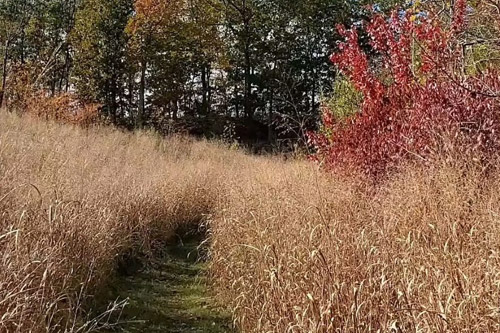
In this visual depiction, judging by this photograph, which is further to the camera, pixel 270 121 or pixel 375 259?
pixel 270 121

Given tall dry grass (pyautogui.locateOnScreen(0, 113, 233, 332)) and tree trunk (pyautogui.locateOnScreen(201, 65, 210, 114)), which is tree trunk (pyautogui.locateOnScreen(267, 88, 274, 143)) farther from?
tall dry grass (pyautogui.locateOnScreen(0, 113, 233, 332))

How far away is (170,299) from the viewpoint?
4770 mm

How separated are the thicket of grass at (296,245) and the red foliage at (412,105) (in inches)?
19.1

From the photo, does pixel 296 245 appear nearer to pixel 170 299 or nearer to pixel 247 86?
pixel 170 299

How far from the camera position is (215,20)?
23891mm

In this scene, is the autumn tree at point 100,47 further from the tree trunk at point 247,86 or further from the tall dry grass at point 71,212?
the tall dry grass at point 71,212

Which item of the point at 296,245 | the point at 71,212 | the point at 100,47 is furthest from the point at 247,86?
the point at 296,245

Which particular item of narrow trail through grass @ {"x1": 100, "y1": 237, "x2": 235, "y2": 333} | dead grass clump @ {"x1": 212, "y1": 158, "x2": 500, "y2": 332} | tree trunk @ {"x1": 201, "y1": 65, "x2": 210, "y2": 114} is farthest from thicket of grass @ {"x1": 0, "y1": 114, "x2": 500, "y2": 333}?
tree trunk @ {"x1": 201, "y1": 65, "x2": 210, "y2": 114}

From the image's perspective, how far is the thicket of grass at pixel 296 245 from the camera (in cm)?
248

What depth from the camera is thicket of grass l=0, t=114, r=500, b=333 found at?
97.8 inches

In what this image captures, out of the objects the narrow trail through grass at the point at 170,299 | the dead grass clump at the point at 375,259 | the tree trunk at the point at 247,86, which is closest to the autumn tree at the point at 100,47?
the tree trunk at the point at 247,86

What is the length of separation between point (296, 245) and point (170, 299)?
5.92 feet

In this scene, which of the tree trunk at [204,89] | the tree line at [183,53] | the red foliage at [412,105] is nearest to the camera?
the red foliage at [412,105]

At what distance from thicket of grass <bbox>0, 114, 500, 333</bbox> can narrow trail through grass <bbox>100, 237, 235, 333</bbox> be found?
0.78 ft
